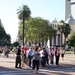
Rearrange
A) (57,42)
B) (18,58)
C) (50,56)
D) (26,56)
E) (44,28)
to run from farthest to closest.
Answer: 1. (57,42)
2. (44,28)
3. (50,56)
4. (26,56)
5. (18,58)

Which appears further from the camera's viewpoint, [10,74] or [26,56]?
[26,56]

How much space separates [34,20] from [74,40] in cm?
2732

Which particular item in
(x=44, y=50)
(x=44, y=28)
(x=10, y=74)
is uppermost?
(x=44, y=28)

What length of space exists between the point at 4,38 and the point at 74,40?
106 feet

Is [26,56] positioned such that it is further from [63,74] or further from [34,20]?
[34,20]

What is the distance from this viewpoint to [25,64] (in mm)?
24344

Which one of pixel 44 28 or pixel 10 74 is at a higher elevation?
pixel 44 28

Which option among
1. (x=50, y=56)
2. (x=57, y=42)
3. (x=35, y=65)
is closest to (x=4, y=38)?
(x=57, y=42)

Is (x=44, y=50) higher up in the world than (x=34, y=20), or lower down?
lower down

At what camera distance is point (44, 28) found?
3514 inches

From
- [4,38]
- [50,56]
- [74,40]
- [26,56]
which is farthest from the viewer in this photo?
[4,38]

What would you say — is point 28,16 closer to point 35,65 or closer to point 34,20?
point 34,20

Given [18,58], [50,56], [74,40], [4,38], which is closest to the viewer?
[18,58]

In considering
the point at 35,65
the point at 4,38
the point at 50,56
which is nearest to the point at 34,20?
the point at 4,38
